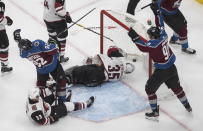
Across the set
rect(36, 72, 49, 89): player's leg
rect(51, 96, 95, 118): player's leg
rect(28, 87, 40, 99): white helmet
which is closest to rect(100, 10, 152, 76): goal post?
rect(51, 96, 95, 118): player's leg

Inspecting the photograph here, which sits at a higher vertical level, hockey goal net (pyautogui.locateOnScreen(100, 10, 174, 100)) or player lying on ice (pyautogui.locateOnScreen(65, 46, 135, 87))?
hockey goal net (pyautogui.locateOnScreen(100, 10, 174, 100))

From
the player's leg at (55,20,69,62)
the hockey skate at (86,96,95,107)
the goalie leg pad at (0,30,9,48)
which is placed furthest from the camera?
the player's leg at (55,20,69,62)

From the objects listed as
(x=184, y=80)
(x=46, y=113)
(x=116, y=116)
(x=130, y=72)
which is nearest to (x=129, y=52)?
(x=130, y=72)

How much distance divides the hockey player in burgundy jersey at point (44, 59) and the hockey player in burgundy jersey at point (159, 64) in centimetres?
89

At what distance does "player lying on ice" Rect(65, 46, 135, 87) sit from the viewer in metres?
5.92

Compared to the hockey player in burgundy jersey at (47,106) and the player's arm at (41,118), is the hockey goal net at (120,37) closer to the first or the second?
the hockey player in burgundy jersey at (47,106)

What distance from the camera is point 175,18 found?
21.2 ft

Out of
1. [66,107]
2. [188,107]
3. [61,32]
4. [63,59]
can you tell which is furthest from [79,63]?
[188,107]

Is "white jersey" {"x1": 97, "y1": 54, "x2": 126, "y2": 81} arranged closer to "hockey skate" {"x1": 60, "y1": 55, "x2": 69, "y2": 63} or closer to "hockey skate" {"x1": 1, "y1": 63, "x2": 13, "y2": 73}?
"hockey skate" {"x1": 60, "y1": 55, "x2": 69, "y2": 63}

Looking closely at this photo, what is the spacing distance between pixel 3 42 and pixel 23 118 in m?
1.18

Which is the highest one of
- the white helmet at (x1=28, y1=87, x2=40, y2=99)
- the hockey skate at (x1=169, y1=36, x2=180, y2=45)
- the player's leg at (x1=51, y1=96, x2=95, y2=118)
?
the hockey skate at (x1=169, y1=36, x2=180, y2=45)

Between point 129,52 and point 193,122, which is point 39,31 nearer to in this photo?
point 129,52

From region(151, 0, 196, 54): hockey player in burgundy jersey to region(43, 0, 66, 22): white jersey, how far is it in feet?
3.79

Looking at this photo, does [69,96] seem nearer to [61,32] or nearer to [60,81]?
[60,81]
